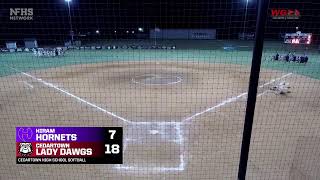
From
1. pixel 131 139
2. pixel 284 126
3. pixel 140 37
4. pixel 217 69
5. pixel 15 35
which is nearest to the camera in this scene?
pixel 131 139

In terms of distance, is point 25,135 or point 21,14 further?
point 21,14

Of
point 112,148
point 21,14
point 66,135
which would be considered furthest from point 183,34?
point 112,148

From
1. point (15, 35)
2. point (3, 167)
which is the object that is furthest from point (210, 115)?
point (15, 35)

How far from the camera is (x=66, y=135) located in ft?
16.5

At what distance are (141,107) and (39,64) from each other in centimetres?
1383

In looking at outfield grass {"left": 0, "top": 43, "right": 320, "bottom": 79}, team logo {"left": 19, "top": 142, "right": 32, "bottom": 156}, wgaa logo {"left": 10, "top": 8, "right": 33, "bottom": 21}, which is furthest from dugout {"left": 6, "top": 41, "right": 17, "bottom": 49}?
team logo {"left": 19, "top": 142, "right": 32, "bottom": 156}

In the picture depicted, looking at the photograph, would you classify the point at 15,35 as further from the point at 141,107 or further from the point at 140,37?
the point at 141,107

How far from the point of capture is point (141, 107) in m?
12.7

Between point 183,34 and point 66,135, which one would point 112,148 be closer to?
point 66,135

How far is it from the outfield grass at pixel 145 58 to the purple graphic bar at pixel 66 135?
15.7 meters
